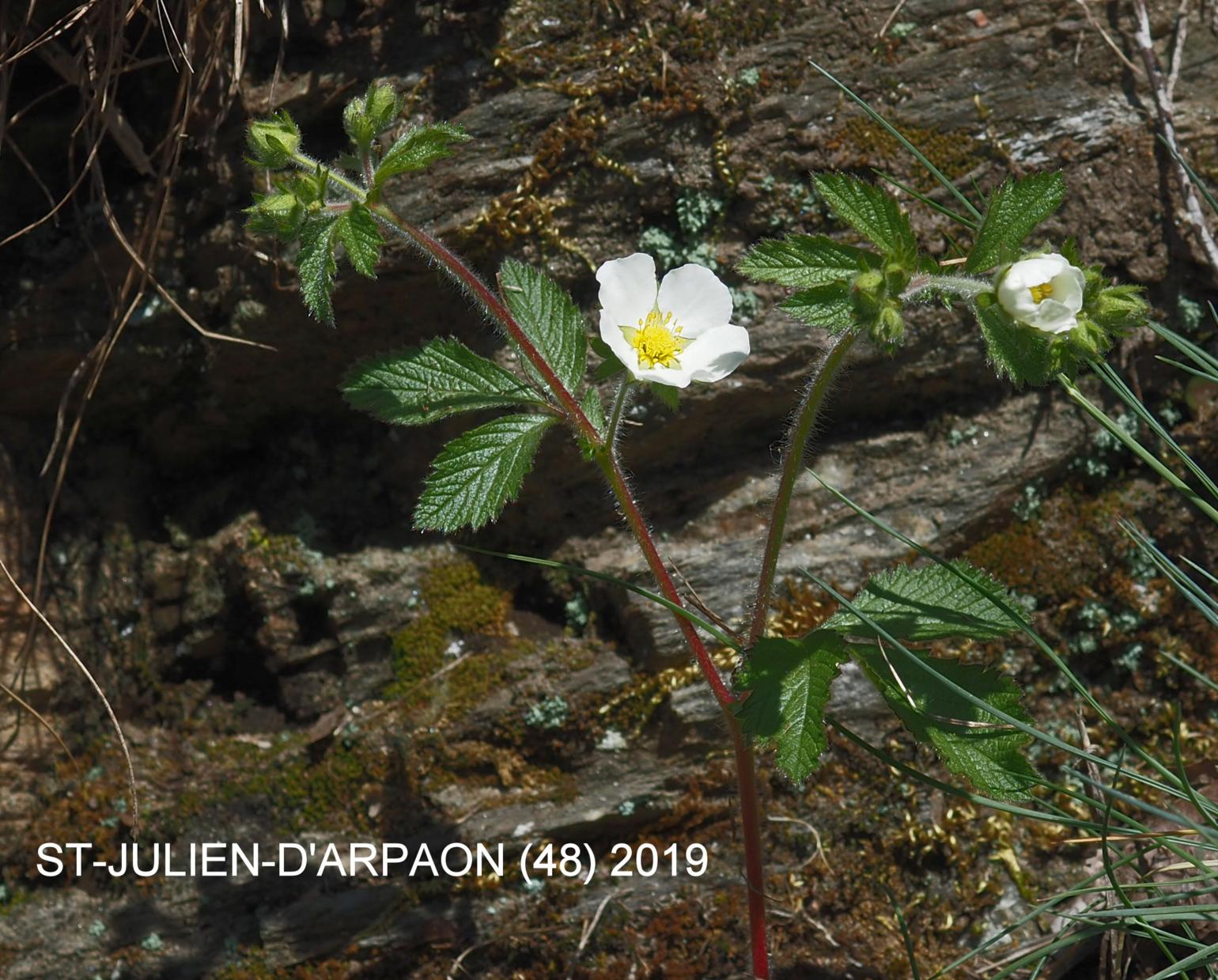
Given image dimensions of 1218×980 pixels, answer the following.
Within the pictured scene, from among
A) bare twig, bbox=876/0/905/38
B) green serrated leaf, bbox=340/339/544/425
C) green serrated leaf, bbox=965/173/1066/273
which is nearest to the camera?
green serrated leaf, bbox=965/173/1066/273

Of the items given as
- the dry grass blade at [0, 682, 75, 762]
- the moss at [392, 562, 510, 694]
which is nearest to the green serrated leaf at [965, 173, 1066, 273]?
the moss at [392, 562, 510, 694]

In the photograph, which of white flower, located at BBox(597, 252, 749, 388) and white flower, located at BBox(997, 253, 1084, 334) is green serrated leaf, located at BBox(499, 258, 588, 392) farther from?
white flower, located at BBox(997, 253, 1084, 334)

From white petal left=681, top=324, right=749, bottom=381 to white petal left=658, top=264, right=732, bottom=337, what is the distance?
3 centimetres

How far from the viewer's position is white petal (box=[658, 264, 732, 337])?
1.94 m

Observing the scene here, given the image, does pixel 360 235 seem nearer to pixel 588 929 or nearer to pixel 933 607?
pixel 933 607

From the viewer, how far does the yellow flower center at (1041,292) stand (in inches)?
61.8

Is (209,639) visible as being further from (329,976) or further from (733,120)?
(733,120)

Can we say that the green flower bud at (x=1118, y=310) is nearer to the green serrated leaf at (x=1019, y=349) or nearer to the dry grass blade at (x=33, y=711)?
the green serrated leaf at (x=1019, y=349)

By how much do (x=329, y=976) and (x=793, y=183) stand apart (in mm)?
2088

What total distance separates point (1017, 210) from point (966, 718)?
0.84 meters

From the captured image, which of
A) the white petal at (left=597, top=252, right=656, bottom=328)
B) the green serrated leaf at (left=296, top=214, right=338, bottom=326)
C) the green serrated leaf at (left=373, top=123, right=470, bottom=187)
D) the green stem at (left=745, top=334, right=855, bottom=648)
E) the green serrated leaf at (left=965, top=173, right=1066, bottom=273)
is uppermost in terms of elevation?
the green serrated leaf at (left=373, top=123, right=470, bottom=187)

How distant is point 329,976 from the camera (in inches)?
89.1

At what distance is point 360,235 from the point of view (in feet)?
5.76

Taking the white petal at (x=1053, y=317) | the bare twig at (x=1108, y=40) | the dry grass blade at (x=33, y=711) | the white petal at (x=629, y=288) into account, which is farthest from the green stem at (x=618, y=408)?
the bare twig at (x=1108, y=40)
